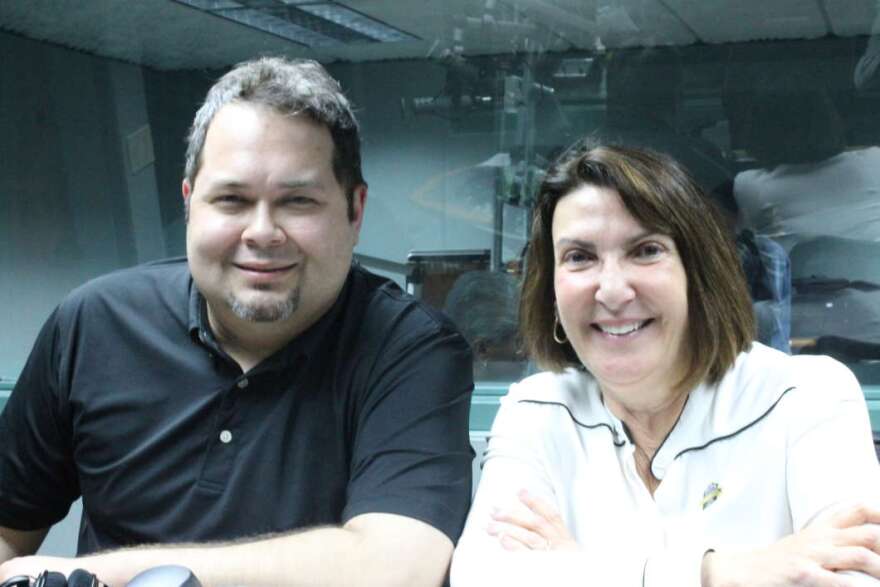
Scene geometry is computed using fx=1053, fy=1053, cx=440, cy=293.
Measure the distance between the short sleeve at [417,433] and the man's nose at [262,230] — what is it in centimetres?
25

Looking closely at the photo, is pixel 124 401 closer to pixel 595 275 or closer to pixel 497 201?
pixel 595 275

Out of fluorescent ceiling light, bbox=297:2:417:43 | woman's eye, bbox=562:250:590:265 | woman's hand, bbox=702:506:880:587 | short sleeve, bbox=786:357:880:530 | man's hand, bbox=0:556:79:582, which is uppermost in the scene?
fluorescent ceiling light, bbox=297:2:417:43

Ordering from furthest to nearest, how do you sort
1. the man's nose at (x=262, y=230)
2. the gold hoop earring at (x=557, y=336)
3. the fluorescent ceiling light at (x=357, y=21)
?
the fluorescent ceiling light at (x=357, y=21) < the gold hoop earring at (x=557, y=336) < the man's nose at (x=262, y=230)

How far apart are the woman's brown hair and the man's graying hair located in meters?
0.35

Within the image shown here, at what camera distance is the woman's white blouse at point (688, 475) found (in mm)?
1437

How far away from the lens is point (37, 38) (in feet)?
11.3

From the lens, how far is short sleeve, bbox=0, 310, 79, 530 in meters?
1.76

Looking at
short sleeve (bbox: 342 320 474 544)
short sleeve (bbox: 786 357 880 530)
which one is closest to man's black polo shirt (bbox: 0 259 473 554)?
short sleeve (bbox: 342 320 474 544)

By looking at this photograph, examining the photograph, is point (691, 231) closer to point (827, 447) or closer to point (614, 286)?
point (614, 286)

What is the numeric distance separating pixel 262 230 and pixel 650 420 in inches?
26.6

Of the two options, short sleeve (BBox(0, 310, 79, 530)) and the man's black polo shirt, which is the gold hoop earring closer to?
the man's black polo shirt

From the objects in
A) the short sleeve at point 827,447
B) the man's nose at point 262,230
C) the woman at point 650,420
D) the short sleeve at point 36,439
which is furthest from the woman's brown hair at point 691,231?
the short sleeve at point 36,439

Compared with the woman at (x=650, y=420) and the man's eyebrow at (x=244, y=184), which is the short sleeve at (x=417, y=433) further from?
the man's eyebrow at (x=244, y=184)

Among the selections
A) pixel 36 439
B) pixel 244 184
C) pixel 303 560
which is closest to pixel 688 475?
pixel 303 560
